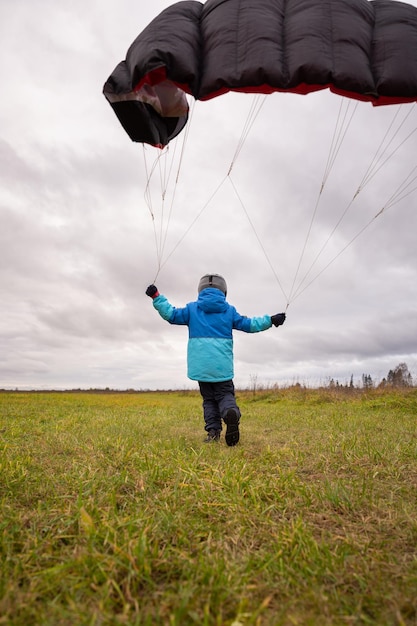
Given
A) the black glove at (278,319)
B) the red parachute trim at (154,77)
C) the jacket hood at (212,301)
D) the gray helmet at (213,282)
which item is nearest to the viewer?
the red parachute trim at (154,77)

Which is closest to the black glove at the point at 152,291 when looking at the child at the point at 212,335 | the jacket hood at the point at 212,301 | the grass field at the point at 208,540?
the child at the point at 212,335

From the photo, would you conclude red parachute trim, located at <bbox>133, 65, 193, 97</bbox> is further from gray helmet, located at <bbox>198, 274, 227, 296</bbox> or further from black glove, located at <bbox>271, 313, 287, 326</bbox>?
black glove, located at <bbox>271, 313, 287, 326</bbox>

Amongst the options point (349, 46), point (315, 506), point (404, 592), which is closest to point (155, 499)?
point (315, 506)

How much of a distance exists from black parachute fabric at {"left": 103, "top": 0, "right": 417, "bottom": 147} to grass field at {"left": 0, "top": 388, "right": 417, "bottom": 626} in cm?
435

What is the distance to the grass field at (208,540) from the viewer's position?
5.76 ft

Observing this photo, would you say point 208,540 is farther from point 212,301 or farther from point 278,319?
point 278,319

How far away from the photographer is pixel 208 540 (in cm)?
231

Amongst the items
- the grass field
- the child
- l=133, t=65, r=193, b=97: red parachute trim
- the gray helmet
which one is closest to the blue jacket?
the child

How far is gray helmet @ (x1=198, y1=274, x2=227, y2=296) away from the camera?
21.1 ft

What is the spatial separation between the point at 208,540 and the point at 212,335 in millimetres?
3938

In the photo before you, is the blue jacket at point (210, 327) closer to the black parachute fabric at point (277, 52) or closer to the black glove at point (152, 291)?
the black glove at point (152, 291)

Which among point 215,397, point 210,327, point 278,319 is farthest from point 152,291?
point 278,319

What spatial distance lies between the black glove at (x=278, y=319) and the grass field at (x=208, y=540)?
238 cm

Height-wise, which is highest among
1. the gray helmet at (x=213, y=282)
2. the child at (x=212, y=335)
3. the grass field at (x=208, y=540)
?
the gray helmet at (x=213, y=282)
